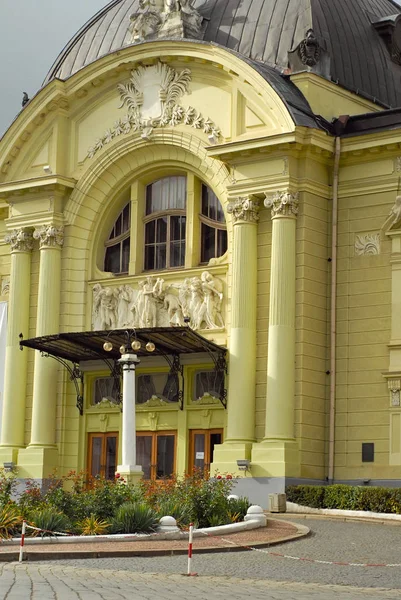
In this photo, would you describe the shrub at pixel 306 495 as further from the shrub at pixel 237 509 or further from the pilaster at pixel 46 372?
the pilaster at pixel 46 372

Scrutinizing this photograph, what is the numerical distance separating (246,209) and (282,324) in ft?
11.4

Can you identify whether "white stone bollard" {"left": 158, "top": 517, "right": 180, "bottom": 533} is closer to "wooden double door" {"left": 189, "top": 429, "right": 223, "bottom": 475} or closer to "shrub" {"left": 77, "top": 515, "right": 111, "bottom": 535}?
"shrub" {"left": 77, "top": 515, "right": 111, "bottom": 535}

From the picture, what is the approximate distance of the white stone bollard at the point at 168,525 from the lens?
2705 cm

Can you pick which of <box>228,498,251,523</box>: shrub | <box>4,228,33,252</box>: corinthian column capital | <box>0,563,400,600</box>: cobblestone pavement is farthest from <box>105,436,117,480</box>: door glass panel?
<box>0,563,400,600</box>: cobblestone pavement

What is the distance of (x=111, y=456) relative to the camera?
41.4 meters

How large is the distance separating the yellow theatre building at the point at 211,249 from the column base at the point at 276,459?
0.19ft

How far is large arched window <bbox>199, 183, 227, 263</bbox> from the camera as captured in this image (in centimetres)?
4019

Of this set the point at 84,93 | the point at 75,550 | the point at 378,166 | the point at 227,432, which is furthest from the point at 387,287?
the point at 75,550

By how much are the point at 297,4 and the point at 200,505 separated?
19.0 m

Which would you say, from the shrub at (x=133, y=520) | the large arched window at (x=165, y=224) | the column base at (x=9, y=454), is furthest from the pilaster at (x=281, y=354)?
the shrub at (x=133, y=520)

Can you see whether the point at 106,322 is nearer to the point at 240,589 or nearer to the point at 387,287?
the point at 387,287

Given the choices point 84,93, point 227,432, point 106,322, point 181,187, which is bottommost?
point 227,432

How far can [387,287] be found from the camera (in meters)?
37.1

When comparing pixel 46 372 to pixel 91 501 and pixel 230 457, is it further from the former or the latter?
pixel 91 501
